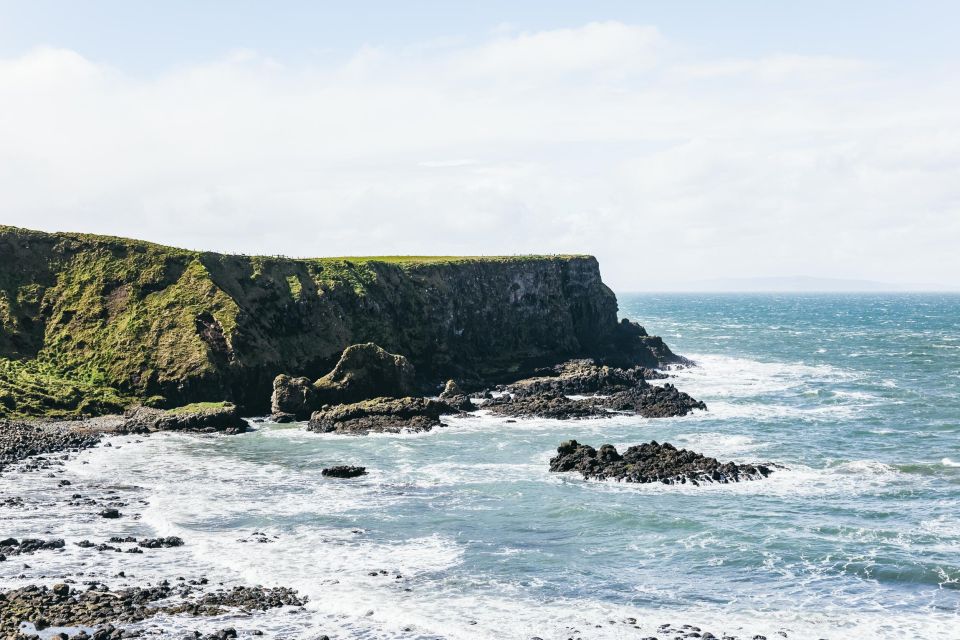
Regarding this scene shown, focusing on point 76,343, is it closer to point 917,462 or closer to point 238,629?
point 238,629

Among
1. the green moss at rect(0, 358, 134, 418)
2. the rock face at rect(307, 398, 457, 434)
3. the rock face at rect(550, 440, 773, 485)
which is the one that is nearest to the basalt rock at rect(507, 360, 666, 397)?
the rock face at rect(307, 398, 457, 434)

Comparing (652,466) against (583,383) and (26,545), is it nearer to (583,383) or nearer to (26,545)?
(26,545)

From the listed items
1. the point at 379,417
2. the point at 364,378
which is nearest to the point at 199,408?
the point at 364,378

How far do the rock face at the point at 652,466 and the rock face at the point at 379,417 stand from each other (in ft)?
53.2

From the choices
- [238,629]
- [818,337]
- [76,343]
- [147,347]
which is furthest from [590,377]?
[818,337]

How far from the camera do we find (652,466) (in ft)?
162

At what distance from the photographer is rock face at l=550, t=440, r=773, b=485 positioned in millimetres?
48219

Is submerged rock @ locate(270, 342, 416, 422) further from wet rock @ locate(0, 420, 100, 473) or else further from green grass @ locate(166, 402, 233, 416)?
wet rock @ locate(0, 420, 100, 473)

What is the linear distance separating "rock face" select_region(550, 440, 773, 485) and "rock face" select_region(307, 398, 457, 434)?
1620cm

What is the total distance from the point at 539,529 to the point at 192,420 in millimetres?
34033

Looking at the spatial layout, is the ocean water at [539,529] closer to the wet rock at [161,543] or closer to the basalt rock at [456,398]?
the wet rock at [161,543]

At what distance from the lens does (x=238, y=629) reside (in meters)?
27.4

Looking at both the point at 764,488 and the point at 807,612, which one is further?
the point at 764,488

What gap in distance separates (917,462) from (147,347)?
5855cm
